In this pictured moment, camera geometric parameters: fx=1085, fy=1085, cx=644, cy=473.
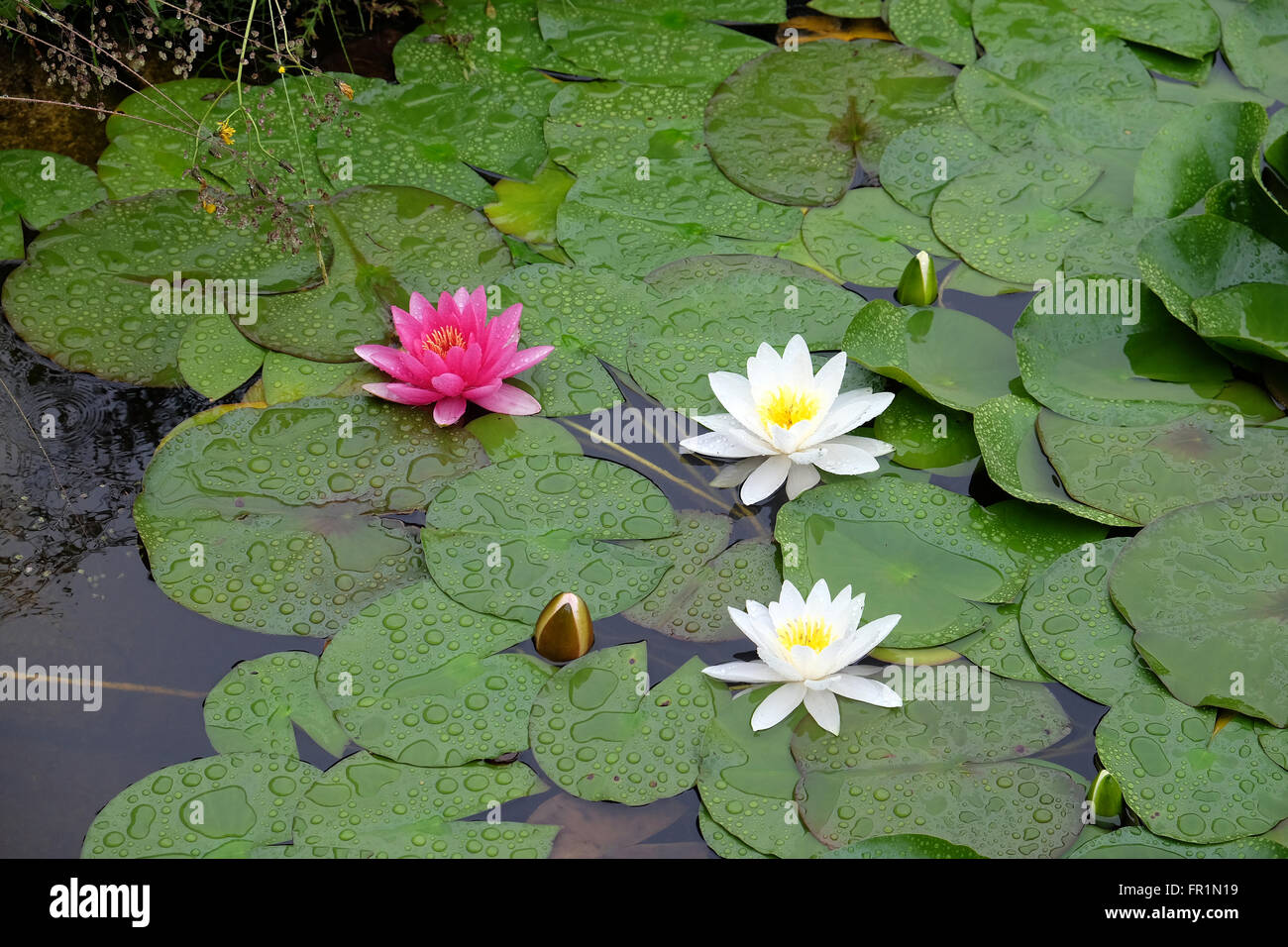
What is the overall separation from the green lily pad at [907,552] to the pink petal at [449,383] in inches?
34.8

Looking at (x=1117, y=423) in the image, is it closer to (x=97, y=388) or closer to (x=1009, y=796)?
(x=1009, y=796)

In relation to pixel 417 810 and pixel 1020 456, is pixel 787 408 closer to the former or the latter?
pixel 1020 456

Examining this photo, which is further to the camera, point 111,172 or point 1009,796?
point 111,172

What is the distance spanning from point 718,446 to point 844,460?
1.03 ft

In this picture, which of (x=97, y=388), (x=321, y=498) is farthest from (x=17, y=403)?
(x=321, y=498)

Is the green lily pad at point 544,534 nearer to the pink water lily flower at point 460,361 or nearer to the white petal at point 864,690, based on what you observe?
the pink water lily flower at point 460,361

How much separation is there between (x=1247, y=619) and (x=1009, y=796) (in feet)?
2.31

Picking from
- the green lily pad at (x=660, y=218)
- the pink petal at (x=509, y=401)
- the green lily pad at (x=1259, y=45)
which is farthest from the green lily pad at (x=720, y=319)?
the green lily pad at (x=1259, y=45)

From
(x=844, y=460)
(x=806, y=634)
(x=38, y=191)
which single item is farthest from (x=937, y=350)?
(x=38, y=191)

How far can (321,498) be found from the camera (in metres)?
2.65

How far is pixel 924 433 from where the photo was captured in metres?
2.82

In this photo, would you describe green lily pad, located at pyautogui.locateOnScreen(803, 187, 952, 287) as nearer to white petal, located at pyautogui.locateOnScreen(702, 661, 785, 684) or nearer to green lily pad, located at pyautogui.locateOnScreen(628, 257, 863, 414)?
green lily pad, located at pyautogui.locateOnScreen(628, 257, 863, 414)

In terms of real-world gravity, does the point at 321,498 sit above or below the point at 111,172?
below

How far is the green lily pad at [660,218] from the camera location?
10.7 ft
